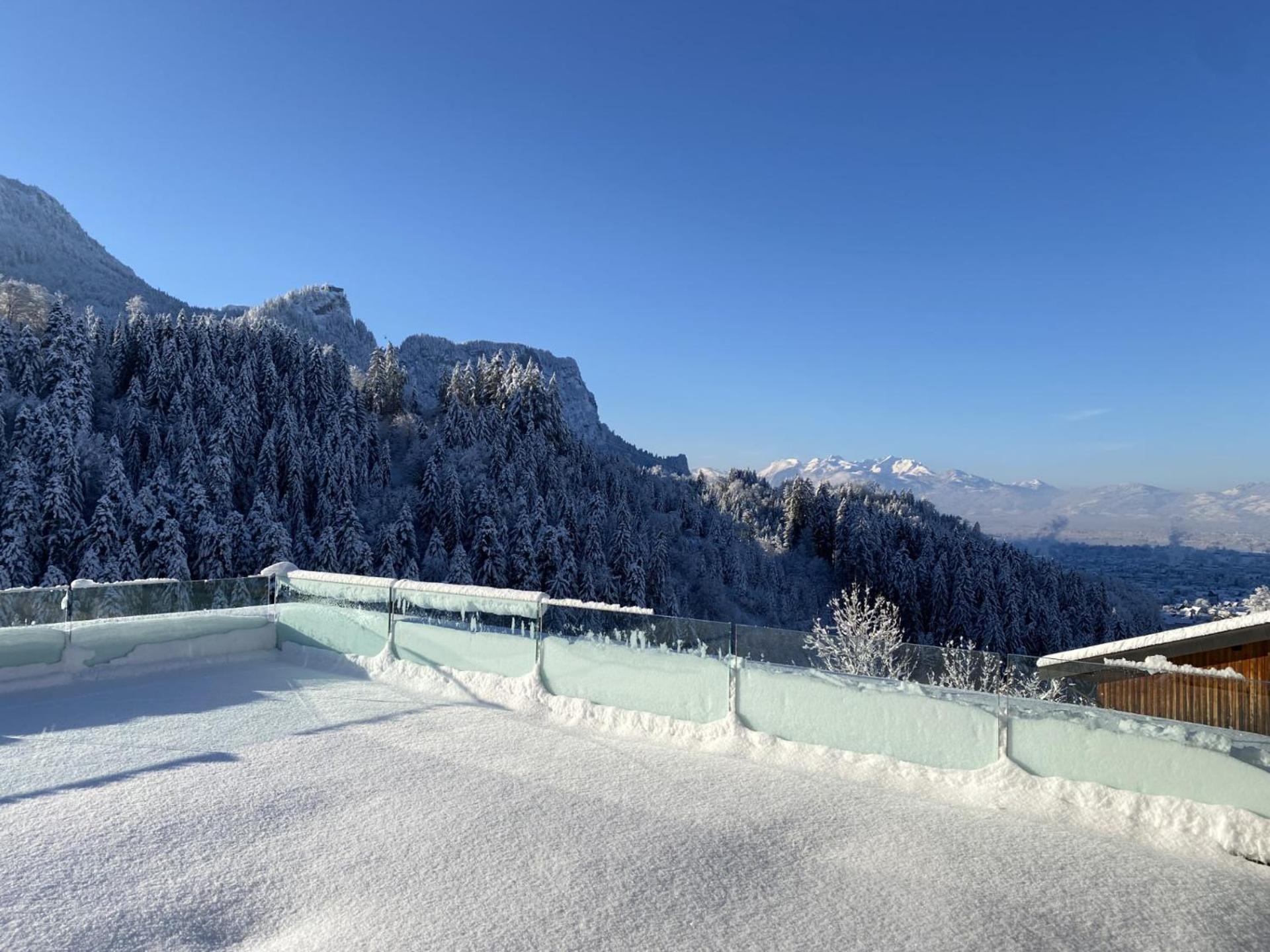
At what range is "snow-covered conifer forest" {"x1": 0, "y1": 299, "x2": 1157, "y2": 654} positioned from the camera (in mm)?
42906

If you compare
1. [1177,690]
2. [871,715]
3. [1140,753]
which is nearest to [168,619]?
[871,715]

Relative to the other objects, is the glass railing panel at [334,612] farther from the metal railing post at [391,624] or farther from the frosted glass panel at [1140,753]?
the frosted glass panel at [1140,753]

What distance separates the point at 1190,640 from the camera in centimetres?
930

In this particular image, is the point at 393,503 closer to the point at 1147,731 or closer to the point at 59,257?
the point at 1147,731

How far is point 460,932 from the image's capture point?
3986mm

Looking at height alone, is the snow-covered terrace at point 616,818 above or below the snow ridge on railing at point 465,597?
below

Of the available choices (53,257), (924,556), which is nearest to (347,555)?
(924,556)

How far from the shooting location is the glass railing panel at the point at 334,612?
10719mm

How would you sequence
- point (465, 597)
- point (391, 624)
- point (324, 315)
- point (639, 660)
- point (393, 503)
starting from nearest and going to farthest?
point (639, 660) → point (465, 597) → point (391, 624) → point (393, 503) → point (324, 315)

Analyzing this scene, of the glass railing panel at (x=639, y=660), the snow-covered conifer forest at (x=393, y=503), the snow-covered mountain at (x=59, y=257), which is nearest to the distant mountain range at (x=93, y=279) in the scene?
the snow-covered mountain at (x=59, y=257)

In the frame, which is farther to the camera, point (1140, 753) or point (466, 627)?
point (466, 627)

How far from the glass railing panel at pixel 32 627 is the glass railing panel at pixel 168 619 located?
0.19 meters

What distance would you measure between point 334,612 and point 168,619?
93.4 inches

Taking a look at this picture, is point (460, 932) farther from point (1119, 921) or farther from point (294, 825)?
point (1119, 921)
